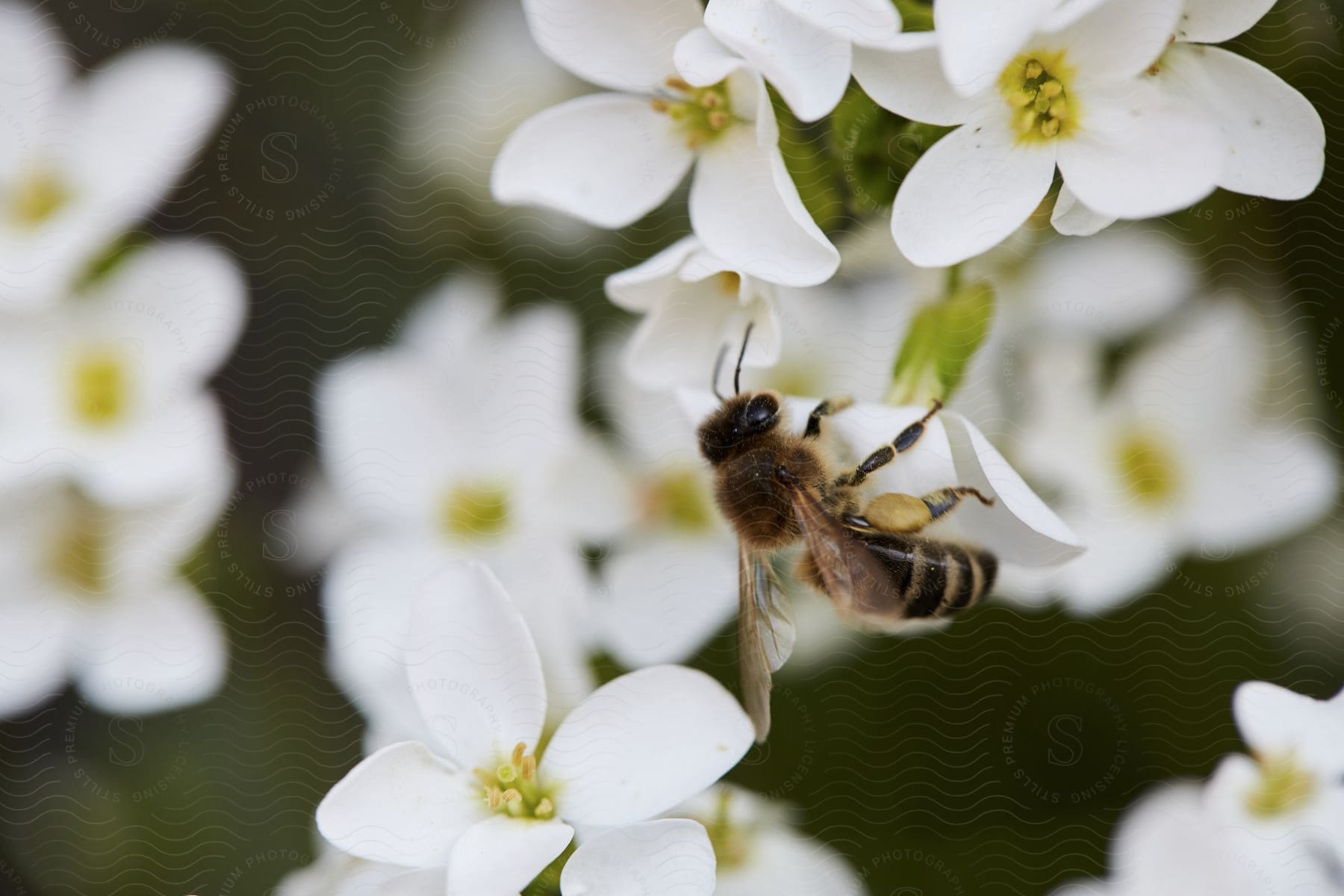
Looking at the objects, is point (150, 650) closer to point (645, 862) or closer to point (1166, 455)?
point (645, 862)

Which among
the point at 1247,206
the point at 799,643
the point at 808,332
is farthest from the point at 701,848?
the point at 1247,206

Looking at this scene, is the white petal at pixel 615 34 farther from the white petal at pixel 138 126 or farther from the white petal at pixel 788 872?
the white petal at pixel 788 872

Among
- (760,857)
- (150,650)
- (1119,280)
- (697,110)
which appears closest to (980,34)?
(697,110)

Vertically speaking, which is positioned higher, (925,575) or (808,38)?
(808,38)

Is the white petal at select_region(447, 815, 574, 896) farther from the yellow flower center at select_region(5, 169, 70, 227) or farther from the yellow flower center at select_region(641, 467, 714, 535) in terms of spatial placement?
the yellow flower center at select_region(5, 169, 70, 227)

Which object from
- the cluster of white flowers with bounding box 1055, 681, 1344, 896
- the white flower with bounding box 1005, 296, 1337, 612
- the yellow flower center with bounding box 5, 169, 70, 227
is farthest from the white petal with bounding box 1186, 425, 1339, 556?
the yellow flower center with bounding box 5, 169, 70, 227

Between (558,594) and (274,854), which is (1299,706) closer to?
(558,594)

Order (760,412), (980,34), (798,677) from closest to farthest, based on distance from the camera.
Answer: (980,34) < (760,412) < (798,677)
